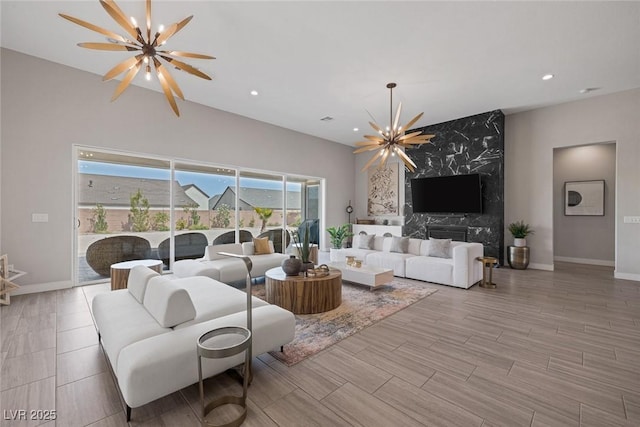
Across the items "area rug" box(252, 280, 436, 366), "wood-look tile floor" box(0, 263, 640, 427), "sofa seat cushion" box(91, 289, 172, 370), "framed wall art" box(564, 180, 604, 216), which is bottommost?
"wood-look tile floor" box(0, 263, 640, 427)

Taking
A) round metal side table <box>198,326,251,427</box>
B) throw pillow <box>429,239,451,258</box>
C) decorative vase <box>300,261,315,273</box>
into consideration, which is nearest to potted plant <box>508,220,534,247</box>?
throw pillow <box>429,239,451,258</box>

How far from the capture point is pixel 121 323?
2.05 metres

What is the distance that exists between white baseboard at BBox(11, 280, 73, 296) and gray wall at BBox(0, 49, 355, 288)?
0.02m

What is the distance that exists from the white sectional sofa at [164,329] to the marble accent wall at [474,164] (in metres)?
5.93

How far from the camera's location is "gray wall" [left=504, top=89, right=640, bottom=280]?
17.0 feet

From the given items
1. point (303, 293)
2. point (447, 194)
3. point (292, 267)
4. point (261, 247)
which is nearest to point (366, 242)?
point (261, 247)

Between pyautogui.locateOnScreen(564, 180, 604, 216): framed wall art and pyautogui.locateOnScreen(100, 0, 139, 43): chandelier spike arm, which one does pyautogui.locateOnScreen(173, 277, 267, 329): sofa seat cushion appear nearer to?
pyautogui.locateOnScreen(100, 0, 139, 43): chandelier spike arm

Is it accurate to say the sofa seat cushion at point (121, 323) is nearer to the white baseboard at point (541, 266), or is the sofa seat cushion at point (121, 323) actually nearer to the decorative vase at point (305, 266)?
the decorative vase at point (305, 266)

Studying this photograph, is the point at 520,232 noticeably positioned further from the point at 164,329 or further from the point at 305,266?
the point at 164,329

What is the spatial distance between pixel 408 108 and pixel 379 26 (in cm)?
290

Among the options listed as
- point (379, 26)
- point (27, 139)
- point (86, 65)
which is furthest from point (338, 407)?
point (86, 65)

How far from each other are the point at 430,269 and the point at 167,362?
14.5 feet

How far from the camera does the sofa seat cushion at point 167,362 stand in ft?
5.18

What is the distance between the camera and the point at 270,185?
742 cm
